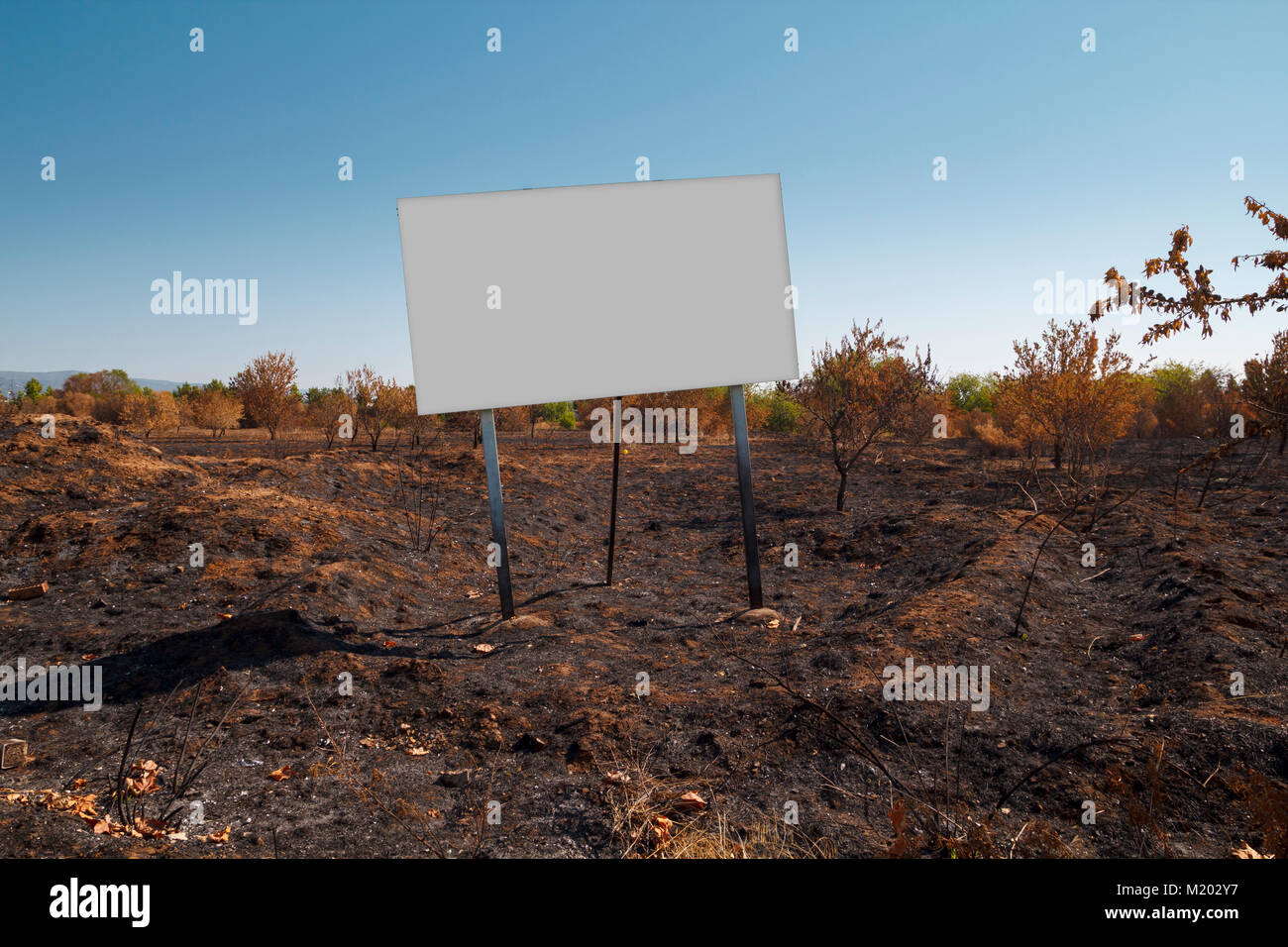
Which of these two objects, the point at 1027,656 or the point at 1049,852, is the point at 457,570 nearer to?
the point at 1027,656

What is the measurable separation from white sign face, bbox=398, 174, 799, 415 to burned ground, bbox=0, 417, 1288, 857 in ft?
9.02

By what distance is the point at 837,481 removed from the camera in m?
16.3

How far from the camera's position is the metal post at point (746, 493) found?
7574 mm

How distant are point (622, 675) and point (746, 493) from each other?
8.05 feet

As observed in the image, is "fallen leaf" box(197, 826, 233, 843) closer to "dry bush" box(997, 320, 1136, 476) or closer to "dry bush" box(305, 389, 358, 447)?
"dry bush" box(997, 320, 1136, 476)

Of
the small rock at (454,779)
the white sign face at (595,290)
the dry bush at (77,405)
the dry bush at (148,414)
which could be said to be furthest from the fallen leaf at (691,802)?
the dry bush at (77,405)

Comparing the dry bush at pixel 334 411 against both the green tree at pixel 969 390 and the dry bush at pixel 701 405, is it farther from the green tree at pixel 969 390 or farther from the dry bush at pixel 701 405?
the green tree at pixel 969 390

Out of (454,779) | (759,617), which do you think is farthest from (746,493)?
(454,779)

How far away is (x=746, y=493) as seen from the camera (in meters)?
7.58

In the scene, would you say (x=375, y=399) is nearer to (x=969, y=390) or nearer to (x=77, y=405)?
(x=77, y=405)

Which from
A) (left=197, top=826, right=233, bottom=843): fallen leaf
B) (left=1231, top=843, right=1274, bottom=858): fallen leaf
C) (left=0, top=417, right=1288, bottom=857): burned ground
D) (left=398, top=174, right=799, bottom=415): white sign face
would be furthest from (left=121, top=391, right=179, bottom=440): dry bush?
(left=1231, top=843, right=1274, bottom=858): fallen leaf
